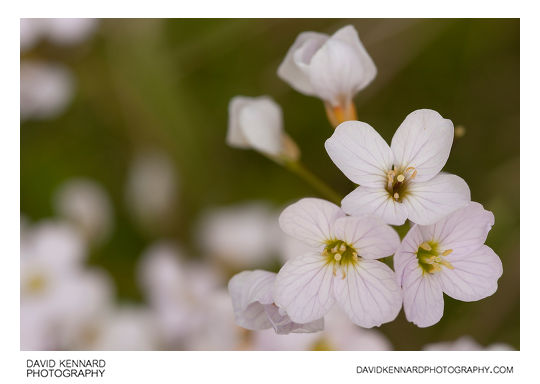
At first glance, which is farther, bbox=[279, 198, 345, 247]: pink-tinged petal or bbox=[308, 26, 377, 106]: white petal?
bbox=[308, 26, 377, 106]: white petal

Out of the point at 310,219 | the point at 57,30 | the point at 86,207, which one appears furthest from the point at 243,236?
the point at 310,219

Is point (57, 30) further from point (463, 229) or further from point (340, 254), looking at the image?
point (463, 229)

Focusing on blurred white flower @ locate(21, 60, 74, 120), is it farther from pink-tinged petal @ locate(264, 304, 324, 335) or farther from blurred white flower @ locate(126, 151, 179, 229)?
pink-tinged petal @ locate(264, 304, 324, 335)

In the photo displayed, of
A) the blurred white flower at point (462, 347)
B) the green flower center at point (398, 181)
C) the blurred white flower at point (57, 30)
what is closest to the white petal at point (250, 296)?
the green flower center at point (398, 181)

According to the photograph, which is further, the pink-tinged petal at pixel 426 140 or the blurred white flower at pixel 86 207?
the blurred white flower at pixel 86 207

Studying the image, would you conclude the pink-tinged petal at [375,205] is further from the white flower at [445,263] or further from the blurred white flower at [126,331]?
the blurred white flower at [126,331]

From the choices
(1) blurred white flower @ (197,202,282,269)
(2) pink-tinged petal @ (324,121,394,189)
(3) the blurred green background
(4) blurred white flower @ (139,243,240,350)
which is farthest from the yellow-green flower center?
(1) blurred white flower @ (197,202,282,269)

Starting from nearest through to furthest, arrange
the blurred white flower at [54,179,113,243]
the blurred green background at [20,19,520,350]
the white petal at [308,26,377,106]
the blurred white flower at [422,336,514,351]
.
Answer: the white petal at [308,26,377,106] < the blurred white flower at [422,336,514,351] < the blurred green background at [20,19,520,350] < the blurred white flower at [54,179,113,243]
